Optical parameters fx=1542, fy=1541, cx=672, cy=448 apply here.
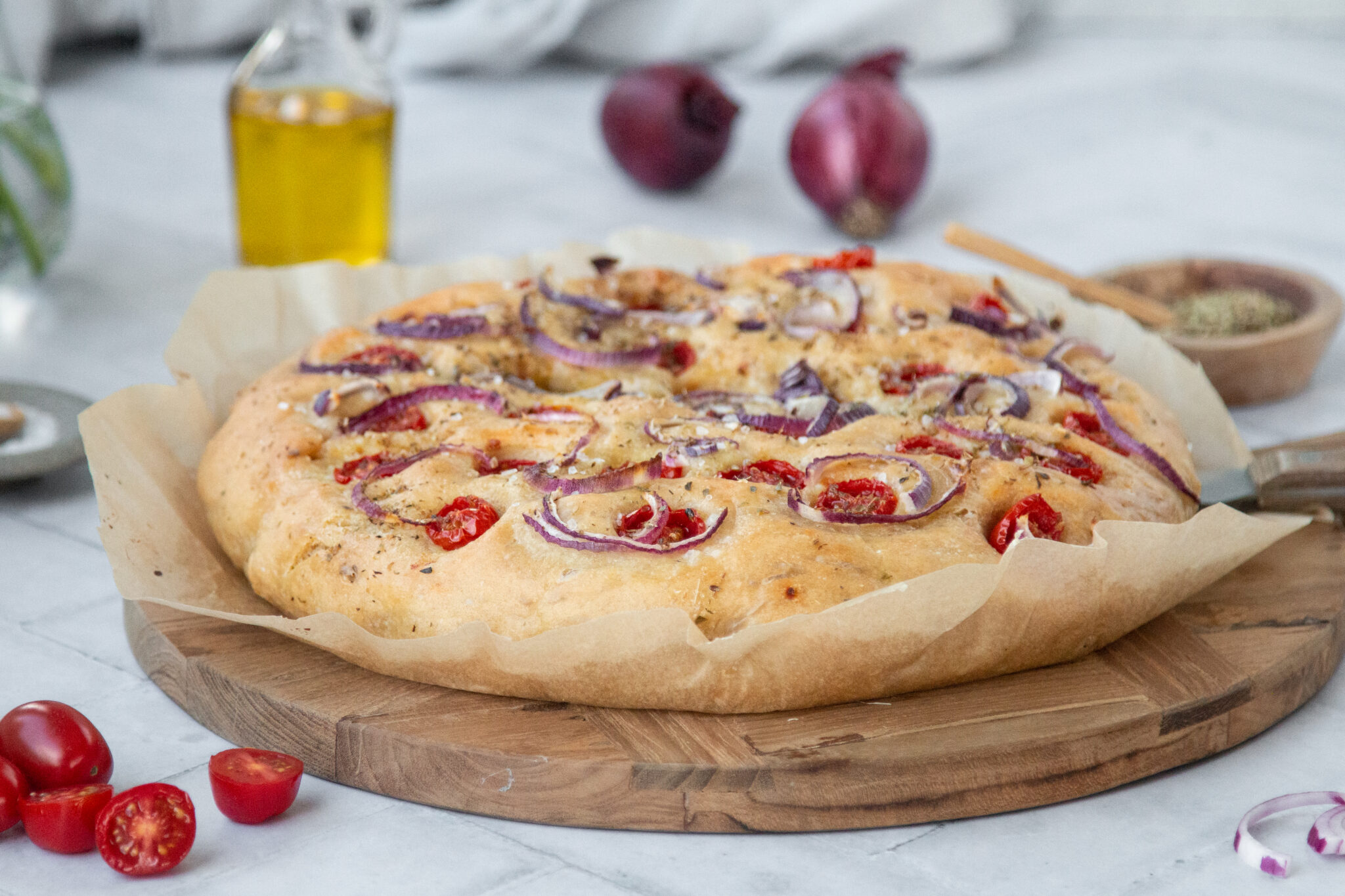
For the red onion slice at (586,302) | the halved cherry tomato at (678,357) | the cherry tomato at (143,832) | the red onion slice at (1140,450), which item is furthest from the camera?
the red onion slice at (586,302)

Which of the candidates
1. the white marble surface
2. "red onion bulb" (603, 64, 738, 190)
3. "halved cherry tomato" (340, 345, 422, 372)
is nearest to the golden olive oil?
the white marble surface

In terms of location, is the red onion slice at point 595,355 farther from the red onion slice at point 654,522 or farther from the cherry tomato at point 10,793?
the cherry tomato at point 10,793

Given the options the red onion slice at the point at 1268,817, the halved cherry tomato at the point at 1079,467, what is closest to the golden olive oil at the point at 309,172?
the halved cherry tomato at the point at 1079,467

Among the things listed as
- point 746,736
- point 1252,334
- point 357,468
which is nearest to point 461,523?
point 357,468

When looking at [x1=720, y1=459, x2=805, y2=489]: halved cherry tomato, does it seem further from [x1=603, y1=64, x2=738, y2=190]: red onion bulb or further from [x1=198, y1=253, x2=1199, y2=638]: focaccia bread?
[x1=603, y1=64, x2=738, y2=190]: red onion bulb

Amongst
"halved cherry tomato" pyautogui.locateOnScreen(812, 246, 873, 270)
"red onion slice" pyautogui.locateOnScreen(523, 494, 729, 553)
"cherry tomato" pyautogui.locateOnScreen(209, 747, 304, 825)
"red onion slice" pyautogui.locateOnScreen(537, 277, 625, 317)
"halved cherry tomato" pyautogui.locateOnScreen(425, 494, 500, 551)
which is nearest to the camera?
"cherry tomato" pyautogui.locateOnScreen(209, 747, 304, 825)

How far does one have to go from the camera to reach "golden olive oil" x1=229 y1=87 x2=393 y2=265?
14.3ft

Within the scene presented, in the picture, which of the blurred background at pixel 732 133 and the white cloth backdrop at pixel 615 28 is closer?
the blurred background at pixel 732 133

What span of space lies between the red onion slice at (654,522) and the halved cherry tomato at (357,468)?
538 mm

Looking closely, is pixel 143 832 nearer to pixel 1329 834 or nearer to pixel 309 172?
pixel 1329 834

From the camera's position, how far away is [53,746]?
222 centimetres

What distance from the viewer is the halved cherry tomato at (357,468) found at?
272 cm

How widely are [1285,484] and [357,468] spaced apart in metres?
1.77

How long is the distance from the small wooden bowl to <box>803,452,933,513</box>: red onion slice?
57.6 inches
